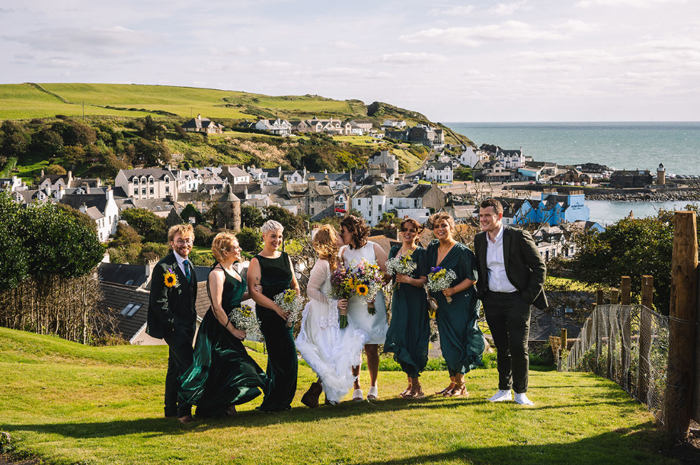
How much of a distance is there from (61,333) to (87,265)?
298 centimetres

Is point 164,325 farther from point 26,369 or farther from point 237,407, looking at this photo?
point 26,369

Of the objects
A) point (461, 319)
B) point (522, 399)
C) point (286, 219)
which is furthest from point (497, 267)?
point (286, 219)

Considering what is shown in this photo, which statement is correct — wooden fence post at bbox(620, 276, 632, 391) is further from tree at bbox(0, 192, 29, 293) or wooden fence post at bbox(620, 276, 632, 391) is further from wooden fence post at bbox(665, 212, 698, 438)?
tree at bbox(0, 192, 29, 293)

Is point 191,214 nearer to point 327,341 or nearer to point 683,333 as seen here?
point 327,341

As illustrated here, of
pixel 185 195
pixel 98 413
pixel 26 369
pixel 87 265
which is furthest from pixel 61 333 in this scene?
pixel 185 195

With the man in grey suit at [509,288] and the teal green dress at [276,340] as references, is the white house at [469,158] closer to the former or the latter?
the man in grey suit at [509,288]

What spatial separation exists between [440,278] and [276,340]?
2.55 m

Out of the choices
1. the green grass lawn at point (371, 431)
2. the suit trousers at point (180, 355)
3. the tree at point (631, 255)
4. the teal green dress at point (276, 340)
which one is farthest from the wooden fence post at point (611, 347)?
the tree at point (631, 255)

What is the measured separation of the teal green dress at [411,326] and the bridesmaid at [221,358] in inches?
80.8

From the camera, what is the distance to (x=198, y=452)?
21.8 feet

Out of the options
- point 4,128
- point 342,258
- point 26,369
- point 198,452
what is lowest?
point 26,369

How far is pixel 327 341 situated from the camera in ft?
26.9

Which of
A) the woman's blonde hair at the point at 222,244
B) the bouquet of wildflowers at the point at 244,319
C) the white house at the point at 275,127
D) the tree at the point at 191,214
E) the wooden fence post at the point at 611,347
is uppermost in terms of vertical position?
the white house at the point at 275,127

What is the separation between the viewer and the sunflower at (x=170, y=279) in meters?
7.85
